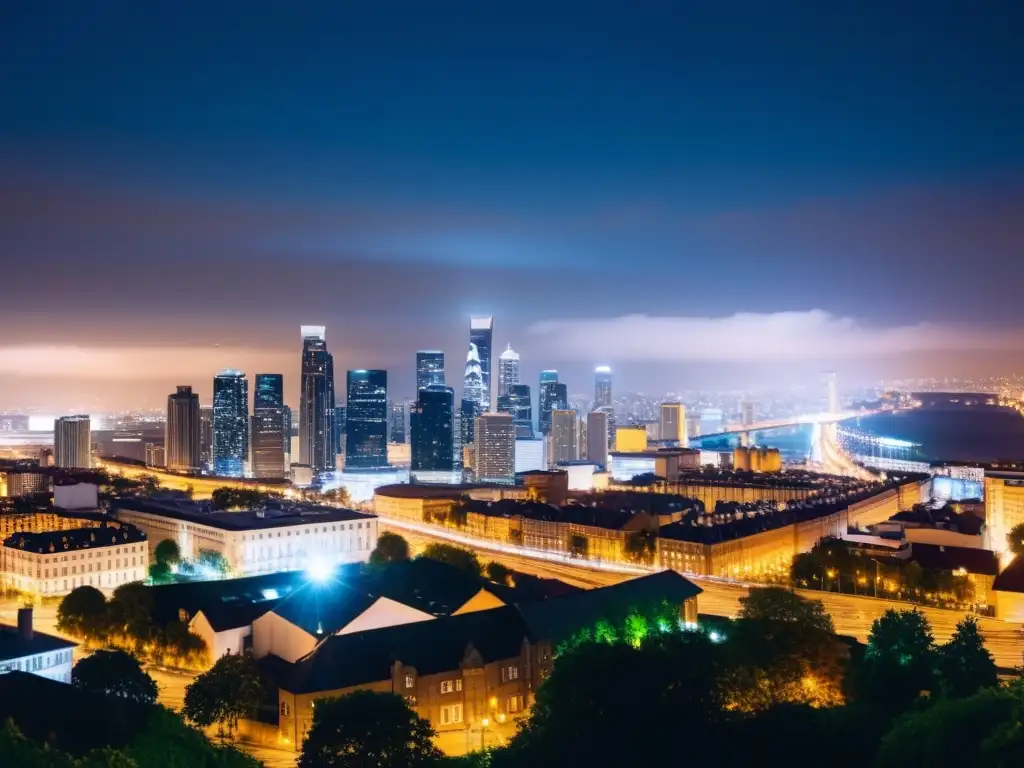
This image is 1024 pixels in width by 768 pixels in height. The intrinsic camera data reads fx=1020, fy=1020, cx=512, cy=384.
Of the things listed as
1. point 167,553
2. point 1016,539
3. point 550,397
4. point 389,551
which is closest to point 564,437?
point 550,397

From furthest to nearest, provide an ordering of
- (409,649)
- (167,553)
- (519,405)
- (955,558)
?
(519,405), (167,553), (955,558), (409,649)

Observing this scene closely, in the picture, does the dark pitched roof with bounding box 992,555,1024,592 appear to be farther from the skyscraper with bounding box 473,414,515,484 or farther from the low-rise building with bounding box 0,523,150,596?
the skyscraper with bounding box 473,414,515,484

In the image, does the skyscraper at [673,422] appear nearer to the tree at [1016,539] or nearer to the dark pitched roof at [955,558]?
the tree at [1016,539]

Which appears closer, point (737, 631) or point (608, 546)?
point (737, 631)

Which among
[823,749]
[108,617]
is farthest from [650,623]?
[108,617]

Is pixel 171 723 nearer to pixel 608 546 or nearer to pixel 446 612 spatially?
pixel 446 612

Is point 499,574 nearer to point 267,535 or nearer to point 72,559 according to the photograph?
point 267,535

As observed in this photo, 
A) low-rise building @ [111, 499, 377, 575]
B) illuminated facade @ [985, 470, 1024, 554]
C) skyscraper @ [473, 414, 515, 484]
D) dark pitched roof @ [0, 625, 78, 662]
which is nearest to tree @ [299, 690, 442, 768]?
dark pitched roof @ [0, 625, 78, 662]
